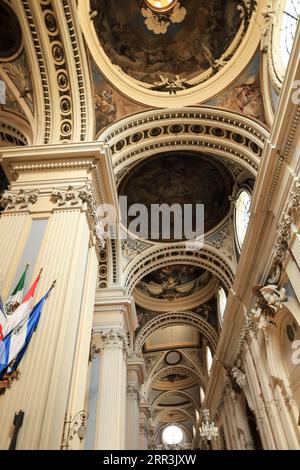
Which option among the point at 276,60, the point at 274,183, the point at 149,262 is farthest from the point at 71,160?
the point at 149,262

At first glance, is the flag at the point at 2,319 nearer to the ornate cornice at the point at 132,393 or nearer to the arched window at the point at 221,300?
the ornate cornice at the point at 132,393

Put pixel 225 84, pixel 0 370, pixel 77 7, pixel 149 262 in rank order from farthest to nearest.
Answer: pixel 149 262 → pixel 225 84 → pixel 77 7 → pixel 0 370

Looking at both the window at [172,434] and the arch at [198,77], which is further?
the window at [172,434]

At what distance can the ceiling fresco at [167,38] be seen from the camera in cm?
859

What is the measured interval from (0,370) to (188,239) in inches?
395

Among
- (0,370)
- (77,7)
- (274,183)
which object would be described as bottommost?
(0,370)

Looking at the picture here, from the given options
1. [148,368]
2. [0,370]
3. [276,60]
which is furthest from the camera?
[148,368]

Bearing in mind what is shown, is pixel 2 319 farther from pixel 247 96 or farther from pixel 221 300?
pixel 221 300

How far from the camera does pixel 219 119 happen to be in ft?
30.6

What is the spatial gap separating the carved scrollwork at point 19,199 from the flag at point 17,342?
7.43ft

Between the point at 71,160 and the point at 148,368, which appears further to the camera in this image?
the point at 148,368

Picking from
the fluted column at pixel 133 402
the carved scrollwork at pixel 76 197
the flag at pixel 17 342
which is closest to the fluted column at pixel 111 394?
the fluted column at pixel 133 402

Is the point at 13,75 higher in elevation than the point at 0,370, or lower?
higher

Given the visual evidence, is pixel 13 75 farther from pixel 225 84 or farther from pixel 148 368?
pixel 148 368
